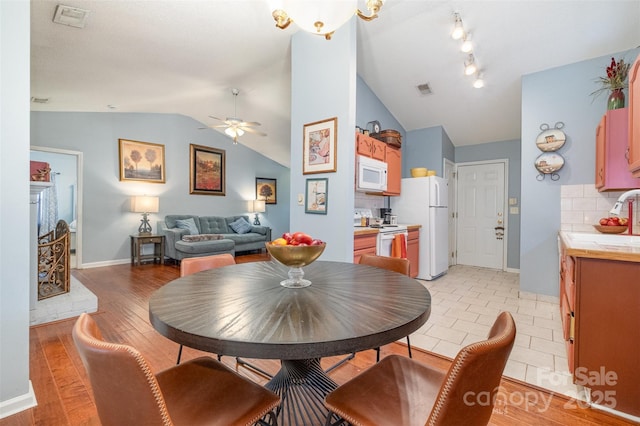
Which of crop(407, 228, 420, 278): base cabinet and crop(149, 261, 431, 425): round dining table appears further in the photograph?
crop(407, 228, 420, 278): base cabinet

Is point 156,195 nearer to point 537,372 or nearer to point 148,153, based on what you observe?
point 148,153

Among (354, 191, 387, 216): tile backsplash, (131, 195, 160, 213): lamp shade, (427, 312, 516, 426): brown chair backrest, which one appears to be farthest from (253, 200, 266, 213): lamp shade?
(427, 312, 516, 426): brown chair backrest

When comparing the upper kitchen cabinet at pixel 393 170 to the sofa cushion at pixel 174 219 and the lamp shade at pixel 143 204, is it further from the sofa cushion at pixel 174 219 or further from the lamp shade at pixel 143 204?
the lamp shade at pixel 143 204

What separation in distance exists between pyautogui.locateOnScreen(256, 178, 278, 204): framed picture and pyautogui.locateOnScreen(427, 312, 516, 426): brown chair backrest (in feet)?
23.5

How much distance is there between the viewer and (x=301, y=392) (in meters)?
1.61

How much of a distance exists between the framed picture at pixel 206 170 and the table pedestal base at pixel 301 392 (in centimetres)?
557

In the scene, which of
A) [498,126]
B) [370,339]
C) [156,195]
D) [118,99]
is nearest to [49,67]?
[118,99]

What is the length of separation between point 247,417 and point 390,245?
2.97 meters

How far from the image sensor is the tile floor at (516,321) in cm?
193

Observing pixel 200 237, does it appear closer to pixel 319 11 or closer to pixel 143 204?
pixel 143 204

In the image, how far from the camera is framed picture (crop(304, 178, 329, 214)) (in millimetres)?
2938

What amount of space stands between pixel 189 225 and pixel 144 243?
852 millimetres

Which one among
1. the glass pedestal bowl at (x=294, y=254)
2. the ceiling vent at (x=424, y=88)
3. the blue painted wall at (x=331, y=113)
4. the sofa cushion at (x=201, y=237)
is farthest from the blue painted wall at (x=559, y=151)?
the sofa cushion at (x=201, y=237)

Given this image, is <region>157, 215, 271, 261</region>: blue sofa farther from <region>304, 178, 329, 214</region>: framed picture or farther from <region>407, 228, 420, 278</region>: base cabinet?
<region>407, 228, 420, 278</region>: base cabinet
